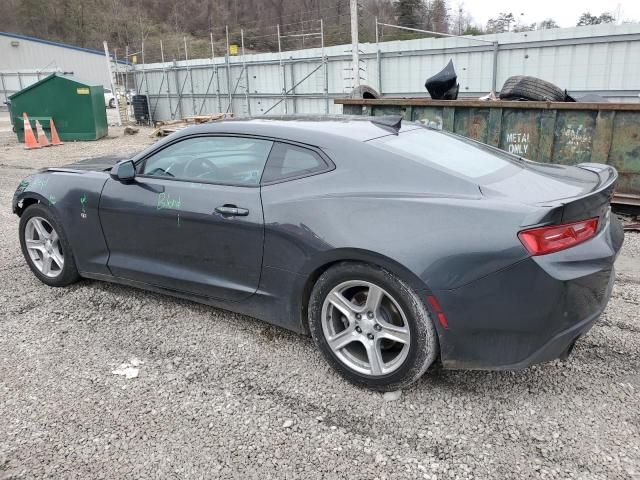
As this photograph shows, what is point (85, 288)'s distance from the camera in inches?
175

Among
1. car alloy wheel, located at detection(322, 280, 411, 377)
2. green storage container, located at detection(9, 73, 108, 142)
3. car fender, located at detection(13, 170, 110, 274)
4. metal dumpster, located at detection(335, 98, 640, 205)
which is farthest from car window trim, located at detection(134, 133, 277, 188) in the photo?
green storage container, located at detection(9, 73, 108, 142)

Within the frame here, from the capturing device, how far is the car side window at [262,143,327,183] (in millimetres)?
3082

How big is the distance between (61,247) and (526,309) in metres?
3.59

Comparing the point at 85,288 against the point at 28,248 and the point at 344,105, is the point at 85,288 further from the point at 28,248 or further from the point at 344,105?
the point at 344,105

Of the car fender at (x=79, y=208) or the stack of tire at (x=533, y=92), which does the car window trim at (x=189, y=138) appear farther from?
the stack of tire at (x=533, y=92)

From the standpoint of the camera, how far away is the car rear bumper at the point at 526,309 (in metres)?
2.44

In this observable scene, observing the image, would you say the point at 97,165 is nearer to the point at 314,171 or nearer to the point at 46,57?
the point at 314,171

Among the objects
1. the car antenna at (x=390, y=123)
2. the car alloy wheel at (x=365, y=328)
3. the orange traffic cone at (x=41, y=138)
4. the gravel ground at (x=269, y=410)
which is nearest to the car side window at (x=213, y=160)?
the car antenna at (x=390, y=123)

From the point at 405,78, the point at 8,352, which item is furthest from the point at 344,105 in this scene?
the point at 405,78

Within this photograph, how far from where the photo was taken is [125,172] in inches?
147

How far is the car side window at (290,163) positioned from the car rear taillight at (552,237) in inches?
46.6

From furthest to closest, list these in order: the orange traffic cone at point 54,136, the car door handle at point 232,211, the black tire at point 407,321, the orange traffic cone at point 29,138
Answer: the orange traffic cone at point 54,136 < the orange traffic cone at point 29,138 < the car door handle at point 232,211 < the black tire at point 407,321

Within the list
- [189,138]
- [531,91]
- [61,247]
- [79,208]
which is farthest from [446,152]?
[531,91]

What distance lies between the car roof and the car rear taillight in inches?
43.8
